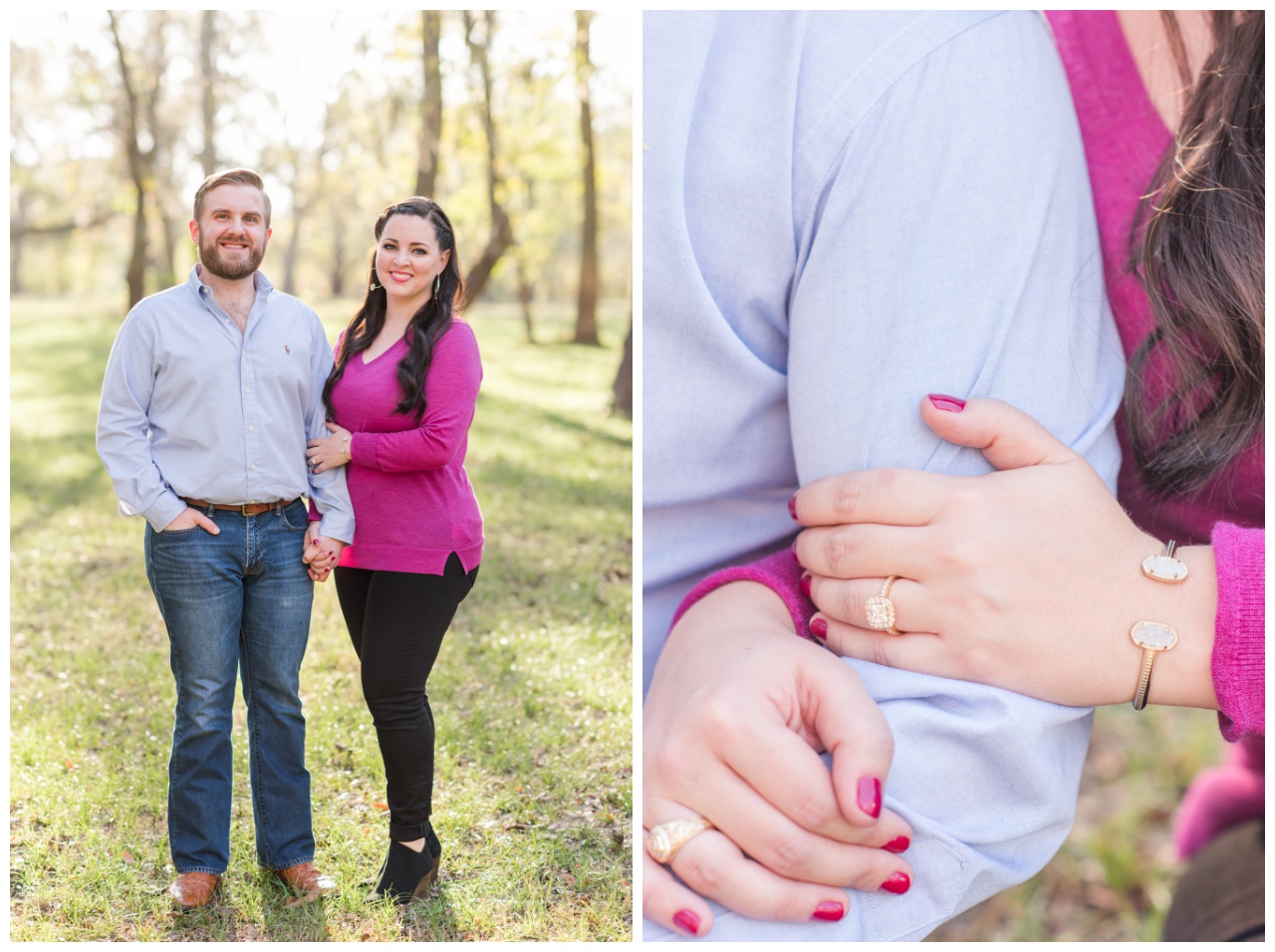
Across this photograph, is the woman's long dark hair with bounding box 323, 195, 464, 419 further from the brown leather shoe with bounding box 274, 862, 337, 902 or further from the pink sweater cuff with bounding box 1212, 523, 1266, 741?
the pink sweater cuff with bounding box 1212, 523, 1266, 741

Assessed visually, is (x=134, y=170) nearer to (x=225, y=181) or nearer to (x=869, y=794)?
(x=225, y=181)

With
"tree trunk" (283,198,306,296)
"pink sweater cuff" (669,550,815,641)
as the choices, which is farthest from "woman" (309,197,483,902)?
"tree trunk" (283,198,306,296)

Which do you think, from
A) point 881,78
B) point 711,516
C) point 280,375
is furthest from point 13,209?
point 881,78

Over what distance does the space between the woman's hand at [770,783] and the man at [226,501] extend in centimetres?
73

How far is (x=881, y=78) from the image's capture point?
4.12 feet

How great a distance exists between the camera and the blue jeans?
62.4 inches

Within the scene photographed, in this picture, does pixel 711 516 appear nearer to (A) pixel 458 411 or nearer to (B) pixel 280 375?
(A) pixel 458 411

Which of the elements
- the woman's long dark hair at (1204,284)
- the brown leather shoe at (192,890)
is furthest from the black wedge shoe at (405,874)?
the woman's long dark hair at (1204,284)

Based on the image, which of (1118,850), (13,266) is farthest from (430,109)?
(1118,850)

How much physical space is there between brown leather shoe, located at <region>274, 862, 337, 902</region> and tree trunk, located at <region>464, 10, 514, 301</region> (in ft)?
3.58

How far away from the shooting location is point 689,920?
4.13 ft

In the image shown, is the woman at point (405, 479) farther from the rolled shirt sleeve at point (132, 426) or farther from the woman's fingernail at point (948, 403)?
the woman's fingernail at point (948, 403)

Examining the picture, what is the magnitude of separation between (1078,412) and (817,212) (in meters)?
0.46

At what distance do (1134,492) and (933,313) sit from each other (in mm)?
529
